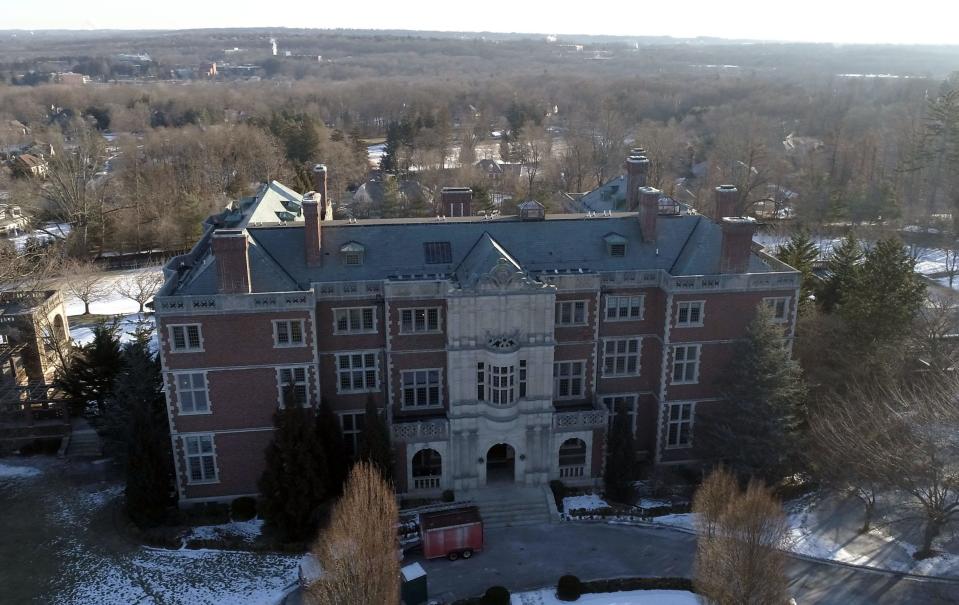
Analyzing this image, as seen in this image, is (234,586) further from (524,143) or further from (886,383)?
(524,143)

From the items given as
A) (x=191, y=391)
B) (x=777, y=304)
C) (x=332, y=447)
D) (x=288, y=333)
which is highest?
(x=777, y=304)

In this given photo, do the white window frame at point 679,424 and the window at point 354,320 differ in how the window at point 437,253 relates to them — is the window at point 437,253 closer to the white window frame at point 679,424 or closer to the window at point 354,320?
the window at point 354,320

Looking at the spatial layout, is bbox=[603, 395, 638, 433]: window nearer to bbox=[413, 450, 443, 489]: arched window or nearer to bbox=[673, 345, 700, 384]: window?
bbox=[673, 345, 700, 384]: window

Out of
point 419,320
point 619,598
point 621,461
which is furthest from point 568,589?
point 419,320

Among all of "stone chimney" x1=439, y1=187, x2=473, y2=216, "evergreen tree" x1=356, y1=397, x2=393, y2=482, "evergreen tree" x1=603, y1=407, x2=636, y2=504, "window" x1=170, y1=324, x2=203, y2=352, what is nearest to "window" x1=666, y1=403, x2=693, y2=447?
"evergreen tree" x1=603, y1=407, x2=636, y2=504

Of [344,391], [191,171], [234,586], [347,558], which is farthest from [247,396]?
[191,171]

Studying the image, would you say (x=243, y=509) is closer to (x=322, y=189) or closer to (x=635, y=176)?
(x=322, y=189)
